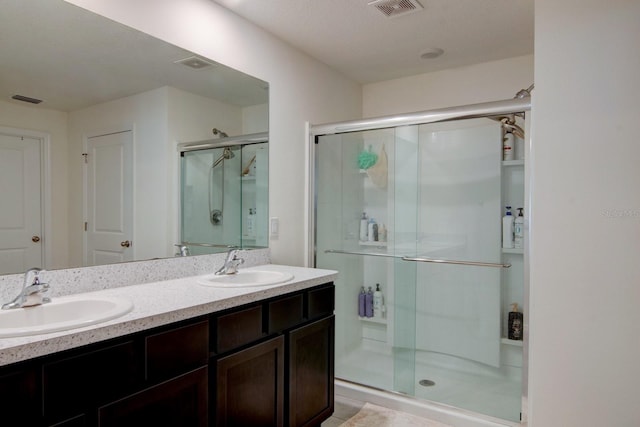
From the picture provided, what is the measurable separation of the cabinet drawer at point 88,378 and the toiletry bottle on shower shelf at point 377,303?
2.14 meters

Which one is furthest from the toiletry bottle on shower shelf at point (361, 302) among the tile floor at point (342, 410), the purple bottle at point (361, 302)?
the tile floor at point (342, 410)

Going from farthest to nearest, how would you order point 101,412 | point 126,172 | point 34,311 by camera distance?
point 126,172 < point 34,311 < point 101,412

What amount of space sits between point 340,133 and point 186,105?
3.70 ft

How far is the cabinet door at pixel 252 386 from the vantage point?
4.94 ft

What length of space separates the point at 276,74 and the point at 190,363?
1.88 m

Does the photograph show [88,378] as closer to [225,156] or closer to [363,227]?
[225,156]

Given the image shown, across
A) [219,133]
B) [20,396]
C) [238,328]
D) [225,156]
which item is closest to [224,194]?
[225,156]

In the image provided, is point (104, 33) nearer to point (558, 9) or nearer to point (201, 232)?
point (201, 232)

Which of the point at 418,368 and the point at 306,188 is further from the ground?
the point at 306,188

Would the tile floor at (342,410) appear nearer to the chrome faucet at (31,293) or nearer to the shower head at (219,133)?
the chrome faucet at (31,293)

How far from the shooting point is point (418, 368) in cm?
267

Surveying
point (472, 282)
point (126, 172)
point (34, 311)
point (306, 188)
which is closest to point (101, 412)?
point (34, 311)

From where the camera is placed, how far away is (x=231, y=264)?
6.92 ft

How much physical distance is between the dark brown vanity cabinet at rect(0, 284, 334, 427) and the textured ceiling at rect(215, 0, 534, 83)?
156cm
